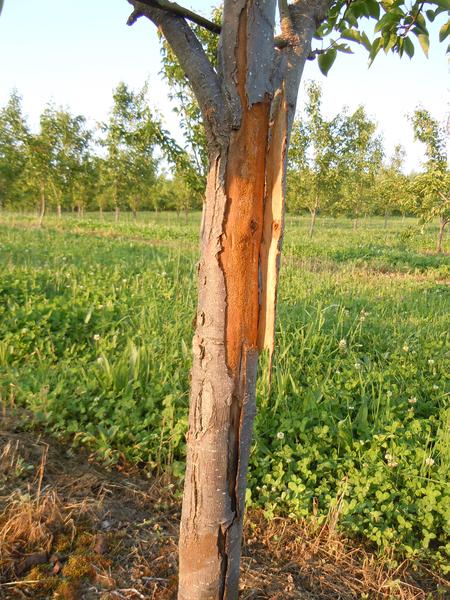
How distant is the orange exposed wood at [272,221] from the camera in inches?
49.9

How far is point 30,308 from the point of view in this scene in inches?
181

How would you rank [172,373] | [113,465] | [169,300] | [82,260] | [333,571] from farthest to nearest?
[82,260]
[169,300]
[172,373]
[113,465]
[333,571]

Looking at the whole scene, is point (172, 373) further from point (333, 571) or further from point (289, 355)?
point (333, 571)

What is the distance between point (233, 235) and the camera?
4.20 ft

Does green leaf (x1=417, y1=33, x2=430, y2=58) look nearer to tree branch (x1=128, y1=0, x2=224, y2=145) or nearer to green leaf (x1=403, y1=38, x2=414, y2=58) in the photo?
green leaf (x1=403, y1=38, x2=414, y2=58)

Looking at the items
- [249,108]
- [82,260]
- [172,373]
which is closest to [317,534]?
[172,373]

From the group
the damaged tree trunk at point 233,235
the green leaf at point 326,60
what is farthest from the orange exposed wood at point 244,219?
the green leaf at point 326,60

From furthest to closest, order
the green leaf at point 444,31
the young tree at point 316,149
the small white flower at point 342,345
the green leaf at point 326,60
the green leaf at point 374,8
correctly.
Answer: the young tree at point 316,149 < the small white flower at point 342,345 < the green leaf at point 444,31 < the green leaf at point 326,60 < the green leaf at point 374,8

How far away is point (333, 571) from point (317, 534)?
8.6 inches

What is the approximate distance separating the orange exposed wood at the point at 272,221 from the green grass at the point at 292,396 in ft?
4.85

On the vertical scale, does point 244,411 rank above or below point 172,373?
above

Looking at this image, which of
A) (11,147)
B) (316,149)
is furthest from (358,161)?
(11,147)

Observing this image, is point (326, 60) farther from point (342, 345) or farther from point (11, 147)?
point (11, 147)

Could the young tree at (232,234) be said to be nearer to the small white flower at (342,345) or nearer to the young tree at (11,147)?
the small white flower at (342,345)
